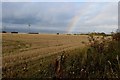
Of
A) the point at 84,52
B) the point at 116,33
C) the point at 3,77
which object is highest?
the point at 116,33

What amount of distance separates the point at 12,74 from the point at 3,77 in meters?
0.36

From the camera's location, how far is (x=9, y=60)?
1227cm

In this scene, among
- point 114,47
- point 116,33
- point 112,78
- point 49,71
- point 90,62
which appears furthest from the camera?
point 116,33

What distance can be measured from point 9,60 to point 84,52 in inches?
138

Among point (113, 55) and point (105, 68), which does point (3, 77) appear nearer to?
point (105, 68)

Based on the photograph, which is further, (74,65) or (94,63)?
(94,63)

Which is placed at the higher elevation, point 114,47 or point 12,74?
point 114,47

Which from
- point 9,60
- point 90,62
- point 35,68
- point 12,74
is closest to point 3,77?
point 12,74

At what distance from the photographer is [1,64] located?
11.6 metres

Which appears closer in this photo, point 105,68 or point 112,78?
point 112,78

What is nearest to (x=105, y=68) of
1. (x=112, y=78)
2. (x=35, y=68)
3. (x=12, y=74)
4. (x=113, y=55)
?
(x=112, y=78)

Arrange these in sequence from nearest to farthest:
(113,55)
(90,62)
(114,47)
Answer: (90,62)
(113,55)
(114,47)

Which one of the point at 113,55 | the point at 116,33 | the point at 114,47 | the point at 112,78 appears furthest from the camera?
the point at 116,33

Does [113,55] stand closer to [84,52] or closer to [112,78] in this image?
[84,52]
